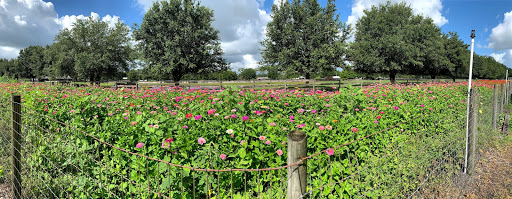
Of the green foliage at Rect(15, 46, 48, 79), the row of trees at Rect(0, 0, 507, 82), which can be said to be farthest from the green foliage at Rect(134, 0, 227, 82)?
the green foliage at Rect(15, 46, 48, 79)

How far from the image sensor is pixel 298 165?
1.40 m

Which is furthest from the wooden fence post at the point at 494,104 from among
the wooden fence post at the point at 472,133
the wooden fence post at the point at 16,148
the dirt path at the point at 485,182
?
the wooden fence post at the point at 16,148

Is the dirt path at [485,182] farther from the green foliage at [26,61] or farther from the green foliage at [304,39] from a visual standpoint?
the green foliage at [26,61]

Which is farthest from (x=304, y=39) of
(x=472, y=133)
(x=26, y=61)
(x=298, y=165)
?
(x=26, y=61)

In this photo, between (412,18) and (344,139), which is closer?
(344,139)

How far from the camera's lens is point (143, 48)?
75.3 feet

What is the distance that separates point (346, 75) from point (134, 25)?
239 feet

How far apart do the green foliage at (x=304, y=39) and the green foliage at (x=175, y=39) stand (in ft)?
18.9

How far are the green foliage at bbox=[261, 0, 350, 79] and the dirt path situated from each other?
642 inches

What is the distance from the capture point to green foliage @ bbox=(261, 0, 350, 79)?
21.2 meters

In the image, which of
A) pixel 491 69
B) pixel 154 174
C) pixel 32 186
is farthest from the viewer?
pixel 491 69

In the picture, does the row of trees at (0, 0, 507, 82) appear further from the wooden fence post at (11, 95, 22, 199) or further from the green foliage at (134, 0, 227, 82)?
the wooden fence post at (11, 95, 22, 199)

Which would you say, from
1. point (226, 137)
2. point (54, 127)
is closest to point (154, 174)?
point (226, 137)

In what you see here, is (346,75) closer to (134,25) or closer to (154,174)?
(134,25)
